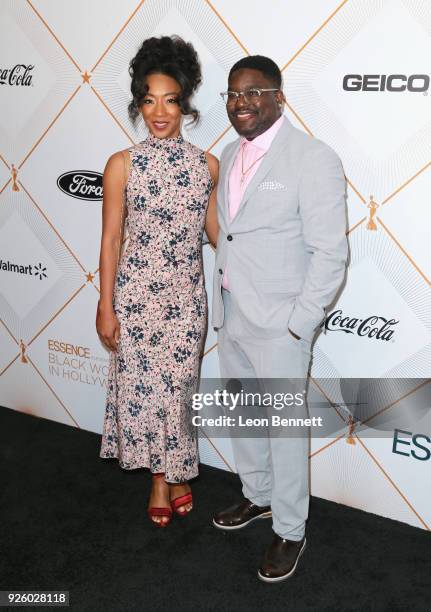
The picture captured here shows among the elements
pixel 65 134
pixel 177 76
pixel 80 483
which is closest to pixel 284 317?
pixel 177 76

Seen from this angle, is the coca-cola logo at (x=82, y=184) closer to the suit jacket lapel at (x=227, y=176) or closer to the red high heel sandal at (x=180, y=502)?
the suit jacket lapel at (x=227, y=176)

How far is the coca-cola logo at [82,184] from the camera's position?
3.12m

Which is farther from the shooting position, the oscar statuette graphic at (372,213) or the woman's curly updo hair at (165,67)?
the oscar statuette graphic at (372,213)

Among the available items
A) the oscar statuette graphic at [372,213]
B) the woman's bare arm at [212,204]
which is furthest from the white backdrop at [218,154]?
the woman's bare arm at [212,204]

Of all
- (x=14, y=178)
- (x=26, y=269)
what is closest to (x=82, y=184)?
(x=14, y=178)

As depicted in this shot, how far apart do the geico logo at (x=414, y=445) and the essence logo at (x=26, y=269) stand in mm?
1959

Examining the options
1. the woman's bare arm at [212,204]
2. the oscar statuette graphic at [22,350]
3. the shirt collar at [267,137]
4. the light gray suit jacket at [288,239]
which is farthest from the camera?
the oscar statuette graphic at [22,350]

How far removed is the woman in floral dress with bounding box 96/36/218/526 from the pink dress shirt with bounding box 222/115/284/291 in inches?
7.3

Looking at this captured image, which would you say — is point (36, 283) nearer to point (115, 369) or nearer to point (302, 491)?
point (115, 369)

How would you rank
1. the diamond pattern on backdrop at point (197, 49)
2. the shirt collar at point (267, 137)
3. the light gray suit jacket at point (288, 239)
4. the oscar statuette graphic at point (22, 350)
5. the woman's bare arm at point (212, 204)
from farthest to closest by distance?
the oscar statuette graphic at point (22, 350) → the diamond pattern on backdrop at point (197, 49) → the woman's bare arm at point (212, 204) → the shirt collar at point (267, 137) → the light gray suit jacket at point (288, 239)

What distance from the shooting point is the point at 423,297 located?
8.07ft

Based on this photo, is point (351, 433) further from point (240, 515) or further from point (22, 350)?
point (22, 350)

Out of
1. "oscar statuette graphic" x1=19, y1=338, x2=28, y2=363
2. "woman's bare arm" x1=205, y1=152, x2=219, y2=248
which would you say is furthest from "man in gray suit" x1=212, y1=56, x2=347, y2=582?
"oscar statuette graphic" x1=19, y1=338, x2=28, y2=363

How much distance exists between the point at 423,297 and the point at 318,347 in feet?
1.65
